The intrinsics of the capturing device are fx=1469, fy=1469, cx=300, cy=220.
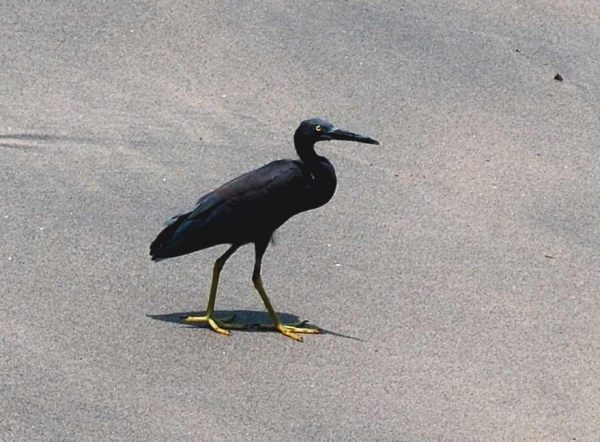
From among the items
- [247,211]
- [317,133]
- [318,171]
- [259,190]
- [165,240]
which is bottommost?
[165,240]

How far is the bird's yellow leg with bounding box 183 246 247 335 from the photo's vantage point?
26.6ft

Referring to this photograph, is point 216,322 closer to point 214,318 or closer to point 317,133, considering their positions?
point 214,318

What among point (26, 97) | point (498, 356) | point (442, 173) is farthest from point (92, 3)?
point (498, 356)

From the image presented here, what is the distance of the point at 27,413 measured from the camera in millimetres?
7203

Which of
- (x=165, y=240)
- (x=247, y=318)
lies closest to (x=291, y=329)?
(x=247, y=318)

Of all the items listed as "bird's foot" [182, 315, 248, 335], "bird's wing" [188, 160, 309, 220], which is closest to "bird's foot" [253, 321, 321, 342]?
"bird's foot" [182, 315, 248, 335]

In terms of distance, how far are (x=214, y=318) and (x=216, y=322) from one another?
5cm

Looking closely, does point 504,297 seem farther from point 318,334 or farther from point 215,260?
point 215,260

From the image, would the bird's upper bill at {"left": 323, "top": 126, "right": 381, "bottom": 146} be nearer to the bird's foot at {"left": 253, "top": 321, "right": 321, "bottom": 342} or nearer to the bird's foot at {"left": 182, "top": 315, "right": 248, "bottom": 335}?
the bird's foot at {"left": 253, "top": 321, "right": 321, "bottom": 342}

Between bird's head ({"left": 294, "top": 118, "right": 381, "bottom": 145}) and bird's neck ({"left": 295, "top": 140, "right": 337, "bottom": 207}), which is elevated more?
bird's head ({"left": 294, "top": 118, "right": 381, "bottom": 145})

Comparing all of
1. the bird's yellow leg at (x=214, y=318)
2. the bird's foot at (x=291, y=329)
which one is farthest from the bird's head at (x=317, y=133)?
the bird's foot at (x=291, y=329)

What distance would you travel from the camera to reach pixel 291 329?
8.12 meters

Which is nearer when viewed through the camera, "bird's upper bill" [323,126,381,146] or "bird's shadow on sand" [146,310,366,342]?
"bird's upper bill" [323,126,381,146]

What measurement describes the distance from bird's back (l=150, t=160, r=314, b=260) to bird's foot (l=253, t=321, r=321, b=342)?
497 mm
